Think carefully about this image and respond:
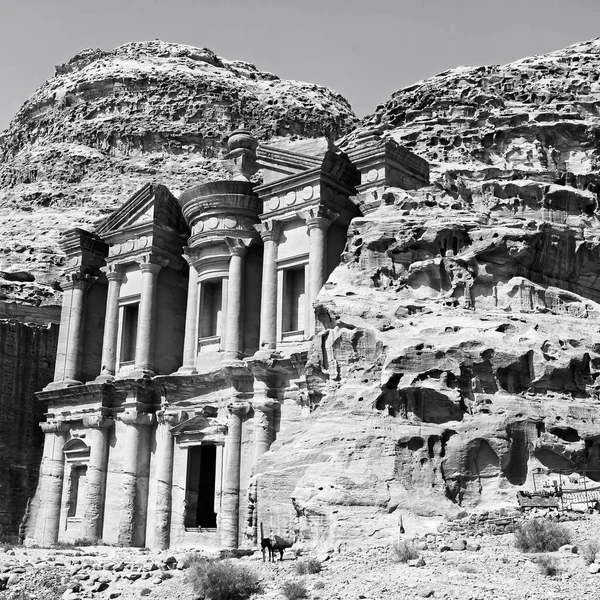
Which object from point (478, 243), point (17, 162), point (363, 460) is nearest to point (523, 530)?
point (363, 460)

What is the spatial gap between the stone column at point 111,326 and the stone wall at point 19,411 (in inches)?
148

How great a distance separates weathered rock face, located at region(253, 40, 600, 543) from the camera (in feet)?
66.2

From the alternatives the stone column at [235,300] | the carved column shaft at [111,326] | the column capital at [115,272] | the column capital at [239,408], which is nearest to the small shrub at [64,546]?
the carved column shaft at [111,326]

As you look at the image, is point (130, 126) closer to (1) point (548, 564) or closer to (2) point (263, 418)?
(2) point (263, 418)

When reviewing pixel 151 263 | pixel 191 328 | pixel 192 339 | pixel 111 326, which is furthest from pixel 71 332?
pixel 192 339

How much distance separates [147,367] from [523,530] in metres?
21.5

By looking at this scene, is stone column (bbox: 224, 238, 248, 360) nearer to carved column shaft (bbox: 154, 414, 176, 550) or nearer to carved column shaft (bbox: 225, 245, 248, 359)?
carved column shaft (bbox: 225, 245, 248, 359)

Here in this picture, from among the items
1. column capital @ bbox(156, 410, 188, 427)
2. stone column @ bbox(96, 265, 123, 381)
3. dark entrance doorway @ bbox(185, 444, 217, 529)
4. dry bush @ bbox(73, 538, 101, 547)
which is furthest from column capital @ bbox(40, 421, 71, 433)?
dark entrance doorway @ bbox(185, 444, 217, 529)

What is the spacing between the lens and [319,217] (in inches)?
1232

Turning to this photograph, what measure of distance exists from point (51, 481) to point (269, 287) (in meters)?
12.5

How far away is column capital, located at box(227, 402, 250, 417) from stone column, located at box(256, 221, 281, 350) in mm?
2016

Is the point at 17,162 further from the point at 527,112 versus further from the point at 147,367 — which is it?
the point at 527,112

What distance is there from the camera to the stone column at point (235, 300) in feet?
109

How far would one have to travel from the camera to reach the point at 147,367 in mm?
35750
